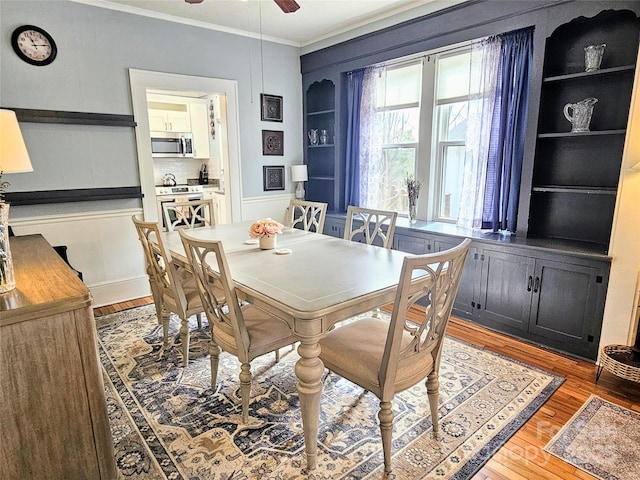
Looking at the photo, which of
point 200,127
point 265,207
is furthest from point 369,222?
point 200,127

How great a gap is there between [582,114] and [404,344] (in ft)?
7.31

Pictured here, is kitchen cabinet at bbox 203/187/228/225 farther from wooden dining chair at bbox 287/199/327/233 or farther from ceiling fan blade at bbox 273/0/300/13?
ceiling fan blade at bbox 273/0/300/13

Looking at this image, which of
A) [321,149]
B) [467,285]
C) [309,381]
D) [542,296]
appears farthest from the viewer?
[321,149]

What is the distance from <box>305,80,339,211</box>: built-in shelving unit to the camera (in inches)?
193

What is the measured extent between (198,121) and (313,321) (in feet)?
18.5

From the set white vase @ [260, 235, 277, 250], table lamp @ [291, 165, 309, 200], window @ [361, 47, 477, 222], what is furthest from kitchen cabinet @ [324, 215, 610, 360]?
table lamp @ [291, 165, 309, 200]

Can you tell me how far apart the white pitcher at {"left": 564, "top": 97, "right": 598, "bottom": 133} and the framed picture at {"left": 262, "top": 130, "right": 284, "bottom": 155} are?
3.10m

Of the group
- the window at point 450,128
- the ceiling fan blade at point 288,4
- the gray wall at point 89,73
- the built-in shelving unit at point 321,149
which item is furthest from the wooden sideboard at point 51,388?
the built-in shelving unit at point 321,149

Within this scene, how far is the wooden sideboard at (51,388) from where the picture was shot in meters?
1.31

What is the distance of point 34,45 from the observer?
3135mm

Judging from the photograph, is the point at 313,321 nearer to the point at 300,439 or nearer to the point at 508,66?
the point at 300,439

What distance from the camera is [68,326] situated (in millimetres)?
1388

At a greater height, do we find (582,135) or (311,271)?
(582,135)

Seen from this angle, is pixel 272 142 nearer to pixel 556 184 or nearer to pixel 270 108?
pixel 270 108
